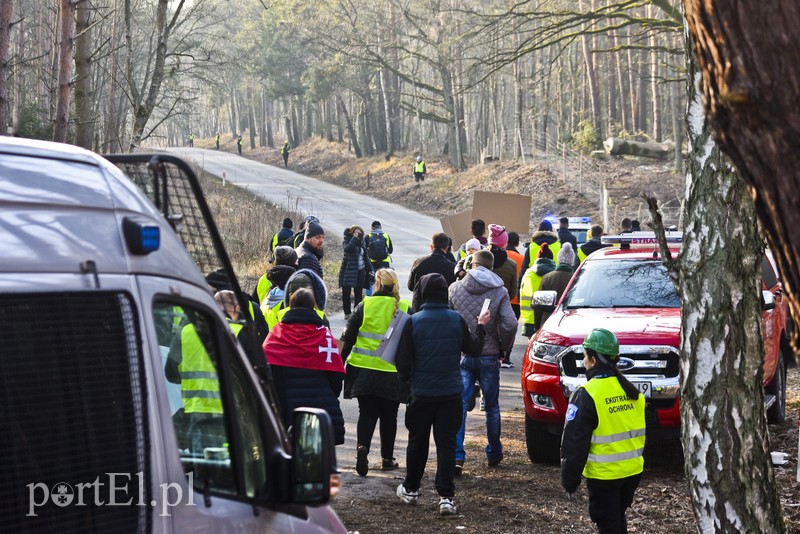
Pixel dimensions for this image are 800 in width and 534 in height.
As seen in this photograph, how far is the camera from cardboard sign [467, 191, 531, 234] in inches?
798

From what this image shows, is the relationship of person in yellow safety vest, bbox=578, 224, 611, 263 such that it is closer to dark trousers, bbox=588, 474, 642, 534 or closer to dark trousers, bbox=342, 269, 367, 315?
dark trousers, bbox=342, 269, 367, 315

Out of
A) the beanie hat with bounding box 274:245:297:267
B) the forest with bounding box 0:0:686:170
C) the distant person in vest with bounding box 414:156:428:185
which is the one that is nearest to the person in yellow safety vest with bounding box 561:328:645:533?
the beanie hat with bounding box 274:245:297:267

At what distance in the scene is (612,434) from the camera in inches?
262

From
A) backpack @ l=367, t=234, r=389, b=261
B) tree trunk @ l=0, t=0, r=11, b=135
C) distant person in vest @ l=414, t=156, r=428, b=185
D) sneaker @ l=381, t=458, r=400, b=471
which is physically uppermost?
distant person in vest @ l=414, t=156, r=428, b=185

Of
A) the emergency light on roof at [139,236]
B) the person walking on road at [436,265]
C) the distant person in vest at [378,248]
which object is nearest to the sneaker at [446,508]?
the person walking on road at [436,265]

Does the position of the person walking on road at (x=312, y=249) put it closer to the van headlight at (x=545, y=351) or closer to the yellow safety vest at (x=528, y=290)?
the yellow safety vest at (x=528, y=290)

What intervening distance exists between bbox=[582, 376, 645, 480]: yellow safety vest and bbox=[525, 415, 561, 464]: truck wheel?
3.24 metres

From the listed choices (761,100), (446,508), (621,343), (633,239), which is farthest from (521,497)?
(761,100)

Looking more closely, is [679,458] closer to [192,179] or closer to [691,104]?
[691,104]

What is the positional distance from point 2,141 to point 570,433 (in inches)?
175

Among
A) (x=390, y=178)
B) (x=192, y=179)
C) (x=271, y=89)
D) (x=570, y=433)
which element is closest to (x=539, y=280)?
(x=570, y=433)

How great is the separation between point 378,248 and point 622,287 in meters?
10.1

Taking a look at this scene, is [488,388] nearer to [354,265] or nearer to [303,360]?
[303,360]

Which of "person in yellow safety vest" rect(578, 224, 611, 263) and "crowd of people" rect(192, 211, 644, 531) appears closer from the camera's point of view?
"crowd of people" rect(192, 211, 644, 531)
